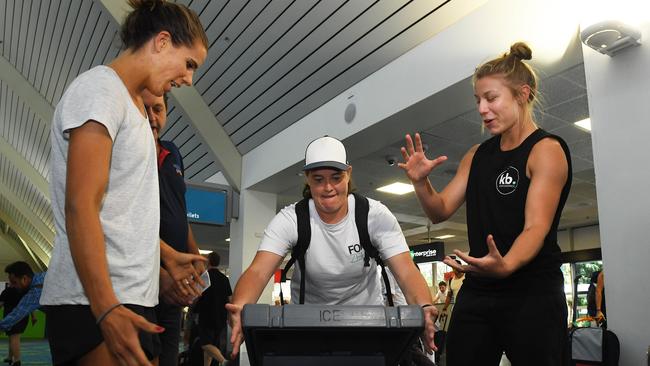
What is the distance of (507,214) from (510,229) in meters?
0.06

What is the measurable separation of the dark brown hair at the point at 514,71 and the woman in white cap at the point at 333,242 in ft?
2.26

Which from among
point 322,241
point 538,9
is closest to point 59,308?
point 322,241

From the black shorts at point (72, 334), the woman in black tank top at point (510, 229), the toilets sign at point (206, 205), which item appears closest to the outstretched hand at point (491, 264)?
the woman in black tank top at point (510, 229)

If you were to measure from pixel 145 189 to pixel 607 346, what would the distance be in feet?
9.52

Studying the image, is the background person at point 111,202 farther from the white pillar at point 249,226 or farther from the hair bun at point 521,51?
the white pillar at point 249,226

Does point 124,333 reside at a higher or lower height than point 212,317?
higher

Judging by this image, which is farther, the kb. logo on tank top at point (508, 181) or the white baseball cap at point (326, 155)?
the white baseball cap at point (326, 155)

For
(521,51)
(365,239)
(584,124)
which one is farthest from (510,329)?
(584,124)

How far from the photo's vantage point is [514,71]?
2.01m

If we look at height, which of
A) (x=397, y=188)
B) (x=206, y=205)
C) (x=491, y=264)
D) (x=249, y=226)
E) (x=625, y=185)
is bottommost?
(x=491, y=264)

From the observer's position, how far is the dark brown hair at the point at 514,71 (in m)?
2.00

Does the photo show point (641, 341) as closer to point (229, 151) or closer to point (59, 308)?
point (59, 308)

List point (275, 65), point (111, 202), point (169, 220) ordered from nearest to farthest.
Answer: point (111, 202) → point (169, 220) → point (275, 65)

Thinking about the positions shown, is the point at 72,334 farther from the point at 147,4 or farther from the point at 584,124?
the point at 584,124
